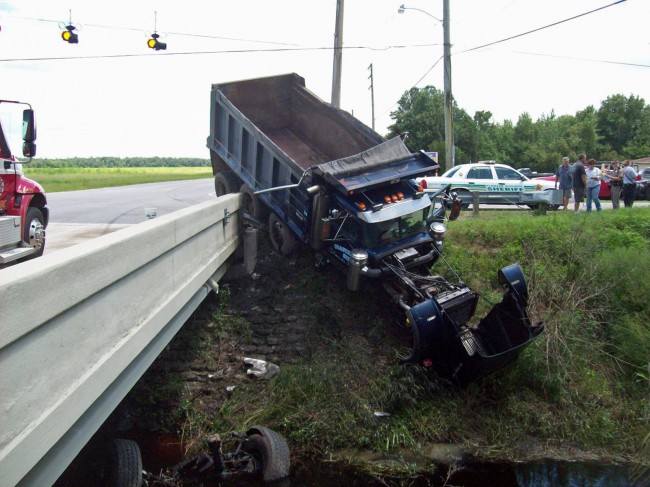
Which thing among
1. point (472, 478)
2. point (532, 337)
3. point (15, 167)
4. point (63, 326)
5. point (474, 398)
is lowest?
point (472, 478)

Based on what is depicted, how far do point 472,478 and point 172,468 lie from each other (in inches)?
134

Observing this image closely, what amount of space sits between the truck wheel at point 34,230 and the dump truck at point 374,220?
3.35 meters

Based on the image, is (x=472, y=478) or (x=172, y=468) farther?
(x=472, y=478)

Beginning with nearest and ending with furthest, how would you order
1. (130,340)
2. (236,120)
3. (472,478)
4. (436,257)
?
(130,340)
(472,478)
(436,257)
(236,120)

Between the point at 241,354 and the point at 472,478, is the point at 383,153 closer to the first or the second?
the point at 241,354

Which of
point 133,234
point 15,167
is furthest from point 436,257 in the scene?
point 15,167

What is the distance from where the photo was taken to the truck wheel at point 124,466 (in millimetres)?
5551

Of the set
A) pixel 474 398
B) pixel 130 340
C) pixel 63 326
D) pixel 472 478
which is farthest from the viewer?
pixel 474 398

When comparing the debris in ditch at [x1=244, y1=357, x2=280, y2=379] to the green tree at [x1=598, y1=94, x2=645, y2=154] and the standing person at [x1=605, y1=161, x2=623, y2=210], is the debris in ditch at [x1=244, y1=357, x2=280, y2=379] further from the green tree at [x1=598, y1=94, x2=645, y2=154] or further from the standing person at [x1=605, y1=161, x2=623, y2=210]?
the green tree at [x1=598, y1=94, x2=645, y2=154]

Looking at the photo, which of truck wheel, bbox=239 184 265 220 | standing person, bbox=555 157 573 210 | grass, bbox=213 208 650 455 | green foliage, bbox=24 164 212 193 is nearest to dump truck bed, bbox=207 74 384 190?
truck wheel, bbox=239 184 265 220

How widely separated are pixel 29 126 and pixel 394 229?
5.42 meters

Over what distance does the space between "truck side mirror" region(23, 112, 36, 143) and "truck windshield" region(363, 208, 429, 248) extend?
4859mm

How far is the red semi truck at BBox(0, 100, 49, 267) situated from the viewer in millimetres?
8055

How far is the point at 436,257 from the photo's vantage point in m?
9.52
